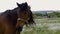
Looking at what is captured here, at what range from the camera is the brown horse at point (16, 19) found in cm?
577

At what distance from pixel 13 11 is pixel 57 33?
6960 mm

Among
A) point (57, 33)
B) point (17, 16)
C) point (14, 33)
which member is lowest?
point (57, 33)

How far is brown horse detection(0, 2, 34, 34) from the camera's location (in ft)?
18.9

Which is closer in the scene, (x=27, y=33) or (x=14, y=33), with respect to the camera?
(x=14, y=33)

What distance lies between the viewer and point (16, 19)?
5.93m

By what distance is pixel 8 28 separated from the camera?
231 inches

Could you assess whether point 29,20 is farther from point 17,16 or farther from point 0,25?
point 0,25

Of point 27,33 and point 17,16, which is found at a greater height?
point 17,16

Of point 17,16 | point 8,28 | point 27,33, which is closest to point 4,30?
point 8,28

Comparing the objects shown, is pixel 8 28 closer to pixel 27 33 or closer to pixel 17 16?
pixel 17 16

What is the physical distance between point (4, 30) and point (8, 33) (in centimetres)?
13

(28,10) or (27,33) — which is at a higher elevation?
(28,10)

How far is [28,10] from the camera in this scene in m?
5.92

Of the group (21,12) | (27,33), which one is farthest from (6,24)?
(27,33)
